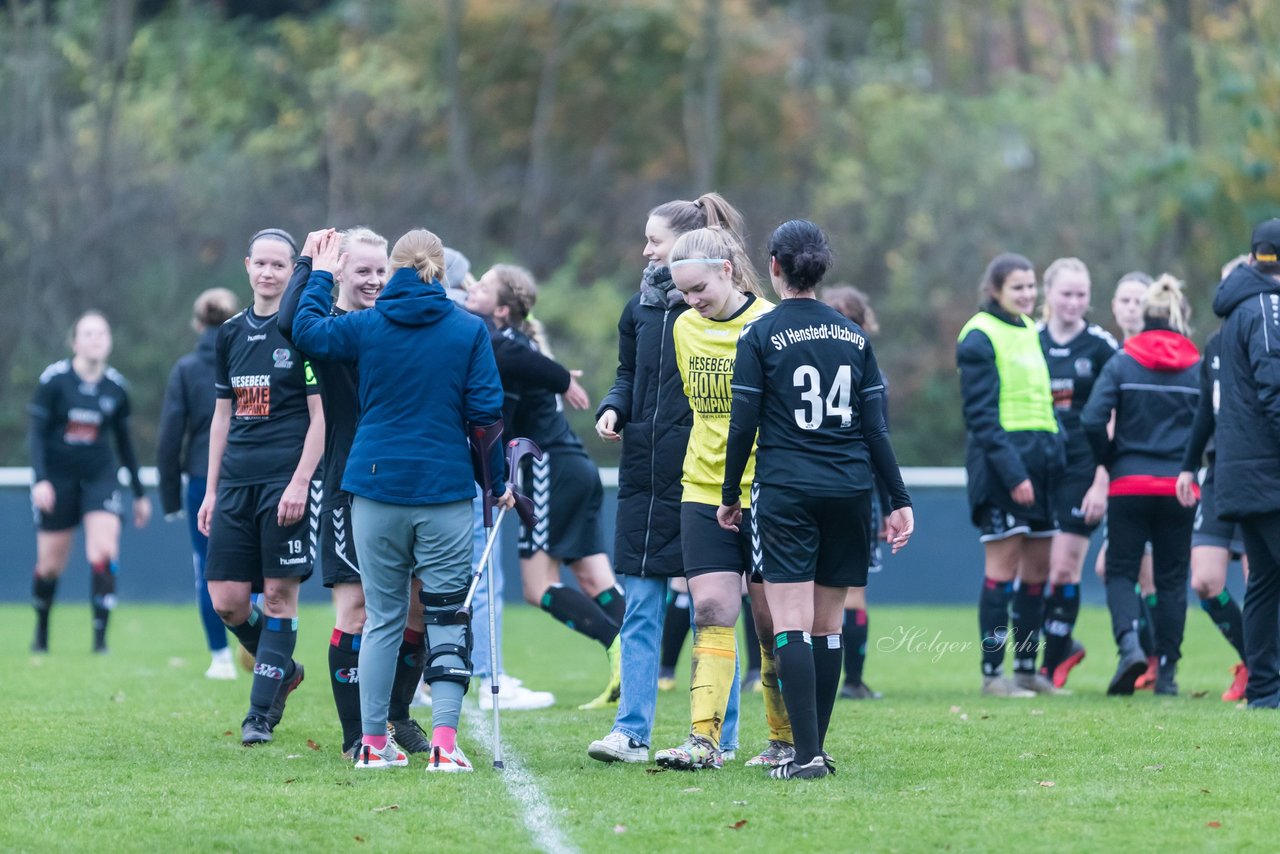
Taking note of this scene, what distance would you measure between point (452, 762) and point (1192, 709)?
380 cm

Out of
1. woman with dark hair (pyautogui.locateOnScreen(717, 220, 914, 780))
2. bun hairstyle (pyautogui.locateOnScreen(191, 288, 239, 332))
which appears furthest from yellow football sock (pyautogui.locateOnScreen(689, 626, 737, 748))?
bun hairstyle (pyautogui.locateOnScreen(191, 288, 239, 332))

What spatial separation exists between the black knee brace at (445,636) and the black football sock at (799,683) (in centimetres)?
113

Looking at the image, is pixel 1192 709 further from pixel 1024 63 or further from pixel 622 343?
pixel 1024 63

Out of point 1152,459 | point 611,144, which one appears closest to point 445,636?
point 1152,459

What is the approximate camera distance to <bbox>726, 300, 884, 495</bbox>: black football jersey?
625 centimetres

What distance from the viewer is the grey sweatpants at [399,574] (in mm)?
6496

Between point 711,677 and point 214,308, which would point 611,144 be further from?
point 711,677

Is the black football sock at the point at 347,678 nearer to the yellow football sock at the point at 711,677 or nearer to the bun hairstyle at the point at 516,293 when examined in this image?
the yellow football sock at the point at 711,677

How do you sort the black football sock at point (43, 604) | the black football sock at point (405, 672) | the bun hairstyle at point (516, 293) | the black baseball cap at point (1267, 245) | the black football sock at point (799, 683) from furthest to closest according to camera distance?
the black football sock at point (43, 604) → the bun hairstyle at point (516, 293) → the black baseball cap at point (1267, 245) → the black football sock at point (405, 672) → the black football sock at point (799, 683)

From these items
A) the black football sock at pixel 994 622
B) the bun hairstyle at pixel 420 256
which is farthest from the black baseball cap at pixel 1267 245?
the bun hairstyle at pixel 420 256

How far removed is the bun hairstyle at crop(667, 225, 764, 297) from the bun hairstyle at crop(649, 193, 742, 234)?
255 mm

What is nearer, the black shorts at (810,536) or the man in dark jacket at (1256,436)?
the black shorts at (810,536)

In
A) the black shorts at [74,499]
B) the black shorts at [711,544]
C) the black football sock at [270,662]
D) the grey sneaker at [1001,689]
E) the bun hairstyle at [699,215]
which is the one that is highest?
the bun hairstyle at [699,215]

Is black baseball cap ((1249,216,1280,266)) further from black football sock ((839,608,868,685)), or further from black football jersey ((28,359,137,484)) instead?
black football jersey ((28,359,137,484))
